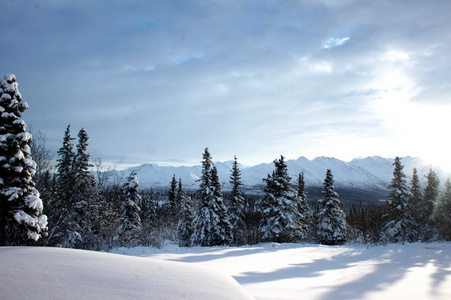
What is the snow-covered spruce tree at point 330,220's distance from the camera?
31172mm

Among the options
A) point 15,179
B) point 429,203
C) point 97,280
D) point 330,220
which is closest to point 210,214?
point 330,220

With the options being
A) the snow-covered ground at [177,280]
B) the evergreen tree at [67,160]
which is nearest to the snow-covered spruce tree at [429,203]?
the snow-covered ground at [177,280]

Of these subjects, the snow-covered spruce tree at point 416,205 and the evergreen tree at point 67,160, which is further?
the snow-covered spruce tree at point 416,205

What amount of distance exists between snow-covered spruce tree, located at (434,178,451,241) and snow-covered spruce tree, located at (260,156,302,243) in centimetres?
1261

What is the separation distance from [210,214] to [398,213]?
21.9 m

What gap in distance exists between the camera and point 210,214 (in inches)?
1153

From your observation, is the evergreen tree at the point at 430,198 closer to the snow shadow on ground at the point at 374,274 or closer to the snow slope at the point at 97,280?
the snow shadow on ground at the point at 374,274

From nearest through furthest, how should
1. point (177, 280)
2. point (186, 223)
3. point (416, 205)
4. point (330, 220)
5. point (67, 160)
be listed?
1. point (177, 280)
2. point (67, 160)
3. point (416, 205)
4. point (330, 220)
5. point (186, 223)

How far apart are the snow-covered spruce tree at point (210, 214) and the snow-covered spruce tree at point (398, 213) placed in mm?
18120

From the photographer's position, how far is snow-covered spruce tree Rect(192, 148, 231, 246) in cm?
2875

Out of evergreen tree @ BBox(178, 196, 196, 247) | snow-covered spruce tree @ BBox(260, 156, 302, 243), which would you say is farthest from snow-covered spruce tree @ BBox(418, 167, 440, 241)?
evergreen tree @ BBox(178, 196, 196, 247)

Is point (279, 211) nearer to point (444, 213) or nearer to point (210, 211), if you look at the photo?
point (210, 211)

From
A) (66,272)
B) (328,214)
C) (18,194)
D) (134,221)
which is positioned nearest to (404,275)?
(66,272)

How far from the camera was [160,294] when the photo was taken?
340 cm
